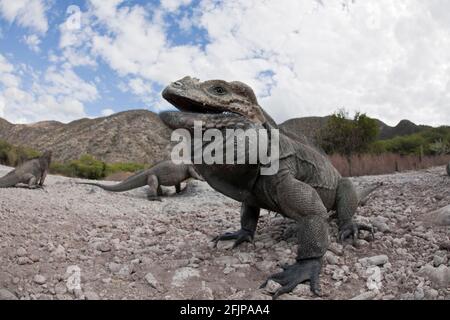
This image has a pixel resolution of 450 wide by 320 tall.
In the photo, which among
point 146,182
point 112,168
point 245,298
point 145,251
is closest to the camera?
point 245,298

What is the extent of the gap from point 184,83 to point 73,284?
7.33 feet

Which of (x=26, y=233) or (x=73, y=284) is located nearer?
(x=73, y=284)

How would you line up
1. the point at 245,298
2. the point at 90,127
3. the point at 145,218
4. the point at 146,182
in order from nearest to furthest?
the point at 245,298, the point at 145,218, the point at 146,182, the point at 90,127

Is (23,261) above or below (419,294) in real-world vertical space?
above

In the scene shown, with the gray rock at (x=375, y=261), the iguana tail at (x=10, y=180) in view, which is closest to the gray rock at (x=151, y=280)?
the gray rock at (x=375, y=261)

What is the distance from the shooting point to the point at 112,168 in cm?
2884

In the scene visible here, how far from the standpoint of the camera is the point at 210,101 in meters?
3.94

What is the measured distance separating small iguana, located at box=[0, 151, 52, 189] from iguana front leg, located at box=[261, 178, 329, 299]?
9.96 meters

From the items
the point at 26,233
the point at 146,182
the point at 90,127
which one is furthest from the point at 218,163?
the point at 90,127

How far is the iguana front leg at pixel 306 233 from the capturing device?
4.03 meters

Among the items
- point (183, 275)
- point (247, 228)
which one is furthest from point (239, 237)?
point (183, 275)

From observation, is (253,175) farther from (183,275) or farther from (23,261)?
(23,261)

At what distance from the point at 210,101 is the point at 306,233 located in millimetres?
1541

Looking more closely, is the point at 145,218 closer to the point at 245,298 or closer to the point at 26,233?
the point at 26,233
